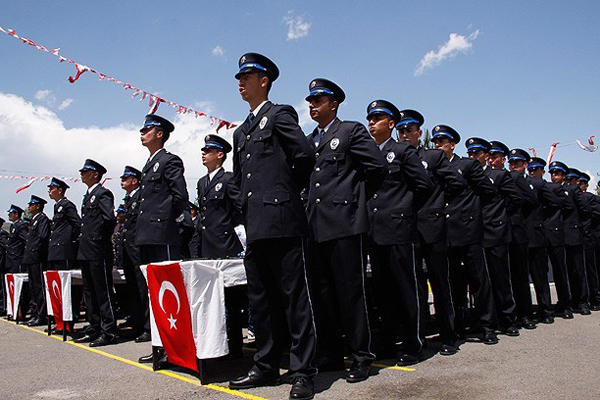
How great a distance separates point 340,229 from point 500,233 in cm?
294

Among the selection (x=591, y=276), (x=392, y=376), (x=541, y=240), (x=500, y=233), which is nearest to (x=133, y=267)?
(x=392, y=376)

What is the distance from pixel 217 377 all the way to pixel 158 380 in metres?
0.50

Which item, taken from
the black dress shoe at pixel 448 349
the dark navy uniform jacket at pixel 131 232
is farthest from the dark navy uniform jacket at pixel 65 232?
the black dress shoe at pixel 448 349

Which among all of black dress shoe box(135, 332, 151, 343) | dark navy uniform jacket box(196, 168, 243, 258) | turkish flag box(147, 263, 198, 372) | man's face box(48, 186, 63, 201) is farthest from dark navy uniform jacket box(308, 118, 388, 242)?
man's face box(48, 186, 63, 201)

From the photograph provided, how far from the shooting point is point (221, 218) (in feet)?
Answer: 20.9

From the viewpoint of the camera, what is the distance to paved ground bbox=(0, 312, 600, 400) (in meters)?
3.62

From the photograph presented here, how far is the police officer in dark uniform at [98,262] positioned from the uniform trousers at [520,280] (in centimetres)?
541

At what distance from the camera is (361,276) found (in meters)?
4.24

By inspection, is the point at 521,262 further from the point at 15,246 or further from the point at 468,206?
the point at 15,246

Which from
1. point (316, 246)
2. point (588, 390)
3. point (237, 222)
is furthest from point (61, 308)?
point (588, 390)

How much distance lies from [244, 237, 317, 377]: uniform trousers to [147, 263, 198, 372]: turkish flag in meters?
0.61

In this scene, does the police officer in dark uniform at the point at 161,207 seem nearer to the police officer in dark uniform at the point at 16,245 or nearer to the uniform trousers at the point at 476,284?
the uniform trousers at the point at 476,284

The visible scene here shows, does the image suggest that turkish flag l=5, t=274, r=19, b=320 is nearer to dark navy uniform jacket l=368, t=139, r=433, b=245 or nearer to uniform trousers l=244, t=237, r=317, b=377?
uniform trousers l=244, t=237, r=317, b=377

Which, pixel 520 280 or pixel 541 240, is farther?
pixel 541 240
